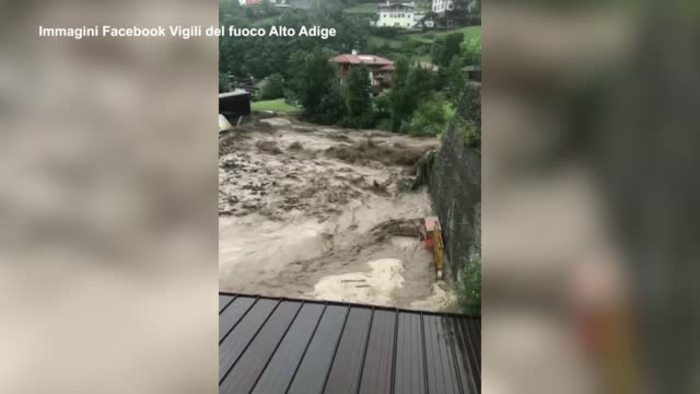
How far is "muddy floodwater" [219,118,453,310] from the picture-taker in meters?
2.60

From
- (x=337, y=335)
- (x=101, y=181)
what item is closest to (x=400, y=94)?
(x=337, y=335)

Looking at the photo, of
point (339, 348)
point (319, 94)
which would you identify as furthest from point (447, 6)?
point (339, 348)

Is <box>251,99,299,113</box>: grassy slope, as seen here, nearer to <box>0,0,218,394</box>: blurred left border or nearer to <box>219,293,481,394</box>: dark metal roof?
<box>219,293,481,394</box>: dark metal roof

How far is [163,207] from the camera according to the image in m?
0.67

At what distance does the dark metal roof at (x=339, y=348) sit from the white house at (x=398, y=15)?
121 cm

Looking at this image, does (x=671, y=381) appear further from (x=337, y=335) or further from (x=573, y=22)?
(x=337, y=335)

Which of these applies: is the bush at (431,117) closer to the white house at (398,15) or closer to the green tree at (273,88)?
the white house at (398,15)

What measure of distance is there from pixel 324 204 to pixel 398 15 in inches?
39.0

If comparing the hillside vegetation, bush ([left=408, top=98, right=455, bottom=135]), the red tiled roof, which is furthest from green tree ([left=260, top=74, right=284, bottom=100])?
bush ([left=408, top=98, right=455, bottom=135])

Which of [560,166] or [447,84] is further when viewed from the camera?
[447,84]

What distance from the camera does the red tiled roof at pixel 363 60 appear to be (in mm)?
2334

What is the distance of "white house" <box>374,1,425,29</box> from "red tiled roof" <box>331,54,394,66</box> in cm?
17

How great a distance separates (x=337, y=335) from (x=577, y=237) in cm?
149

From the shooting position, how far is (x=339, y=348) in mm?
1839
